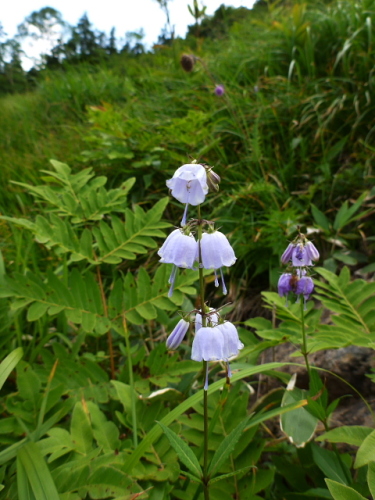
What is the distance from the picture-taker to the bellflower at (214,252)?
1029 mm

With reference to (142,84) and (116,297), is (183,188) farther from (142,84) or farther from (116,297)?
(142,84)

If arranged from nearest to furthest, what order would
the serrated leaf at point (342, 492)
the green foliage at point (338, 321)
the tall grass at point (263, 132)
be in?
the serrated leaf at point (342, 492), the green foliage at point (338, 321), the tall grass at point (263, 132)

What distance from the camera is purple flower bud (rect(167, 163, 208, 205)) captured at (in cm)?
101

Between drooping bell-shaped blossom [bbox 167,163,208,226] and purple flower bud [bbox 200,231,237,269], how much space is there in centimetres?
10

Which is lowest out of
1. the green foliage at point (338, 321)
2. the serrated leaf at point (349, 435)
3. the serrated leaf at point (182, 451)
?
the serrated leaf at point (349, 435)

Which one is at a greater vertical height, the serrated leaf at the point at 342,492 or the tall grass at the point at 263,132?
the tall grass at the point at 263,132

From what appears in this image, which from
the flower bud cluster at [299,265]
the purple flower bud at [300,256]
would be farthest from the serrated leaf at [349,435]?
the purple flower bud at [300,256]

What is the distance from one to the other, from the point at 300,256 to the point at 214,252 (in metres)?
0.65

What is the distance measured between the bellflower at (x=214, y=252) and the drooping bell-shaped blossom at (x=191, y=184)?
10 cm

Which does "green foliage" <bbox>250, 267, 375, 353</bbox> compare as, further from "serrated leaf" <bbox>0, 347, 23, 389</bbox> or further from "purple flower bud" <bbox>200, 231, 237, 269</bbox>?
"serrated leaf" <bbox>0, 347, 23, 389</bbox>

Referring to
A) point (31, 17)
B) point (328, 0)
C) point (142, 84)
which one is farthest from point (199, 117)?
point (31, 17)

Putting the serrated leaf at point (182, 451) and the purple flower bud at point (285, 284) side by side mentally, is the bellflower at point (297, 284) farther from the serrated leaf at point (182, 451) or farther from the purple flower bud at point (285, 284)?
the serrated leaf at point (182, 451)

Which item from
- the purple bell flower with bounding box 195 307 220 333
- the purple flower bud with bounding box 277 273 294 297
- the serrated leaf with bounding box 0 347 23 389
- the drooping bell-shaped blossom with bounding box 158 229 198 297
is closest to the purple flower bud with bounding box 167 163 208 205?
the drooping bell-shaped blossom with bounding box 158 229 198 297

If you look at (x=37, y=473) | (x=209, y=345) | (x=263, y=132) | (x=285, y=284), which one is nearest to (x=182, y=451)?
(x=209, y=345)
